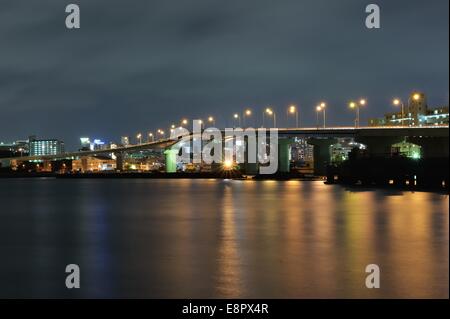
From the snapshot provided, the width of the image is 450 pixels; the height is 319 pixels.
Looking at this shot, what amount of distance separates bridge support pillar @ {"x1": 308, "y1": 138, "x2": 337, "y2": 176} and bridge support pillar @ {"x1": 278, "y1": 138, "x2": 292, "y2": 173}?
3.85 m

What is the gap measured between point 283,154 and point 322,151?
602 cm

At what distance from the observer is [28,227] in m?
27.0

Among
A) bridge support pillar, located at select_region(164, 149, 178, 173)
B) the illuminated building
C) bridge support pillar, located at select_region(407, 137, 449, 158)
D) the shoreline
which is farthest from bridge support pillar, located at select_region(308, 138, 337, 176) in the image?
bridge support pillar, located at select_region(164, 149, 178, 173)

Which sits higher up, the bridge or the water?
the bridge

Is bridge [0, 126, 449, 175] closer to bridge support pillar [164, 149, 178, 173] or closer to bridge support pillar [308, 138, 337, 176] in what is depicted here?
bridge support pillar [308, 138, 337, 176]

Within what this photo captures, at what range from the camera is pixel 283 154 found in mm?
90000

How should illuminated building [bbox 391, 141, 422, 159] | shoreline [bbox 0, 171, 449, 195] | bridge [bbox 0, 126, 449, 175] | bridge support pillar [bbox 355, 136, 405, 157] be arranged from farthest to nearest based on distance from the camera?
shoreline [bbox 0, 171, 449, 195] → bridge support pillar [bbox 355, 136, 405, 157] → illuminated building [bbox 391, 141, 422, 159] → bridge [bbox 0, 126, 449, 175]

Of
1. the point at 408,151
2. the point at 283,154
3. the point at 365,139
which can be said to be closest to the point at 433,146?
the point at 365,139

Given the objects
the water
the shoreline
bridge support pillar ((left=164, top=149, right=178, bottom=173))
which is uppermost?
bridge support pillar ((left=164, top=149, right=178, bottom=173))

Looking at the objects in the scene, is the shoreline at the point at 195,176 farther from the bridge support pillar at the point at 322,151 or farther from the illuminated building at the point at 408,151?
the illuminated building at the point at 408,151

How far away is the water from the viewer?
13.0 m

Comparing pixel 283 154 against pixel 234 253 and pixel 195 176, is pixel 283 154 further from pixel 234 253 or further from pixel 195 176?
pixel 234 253
